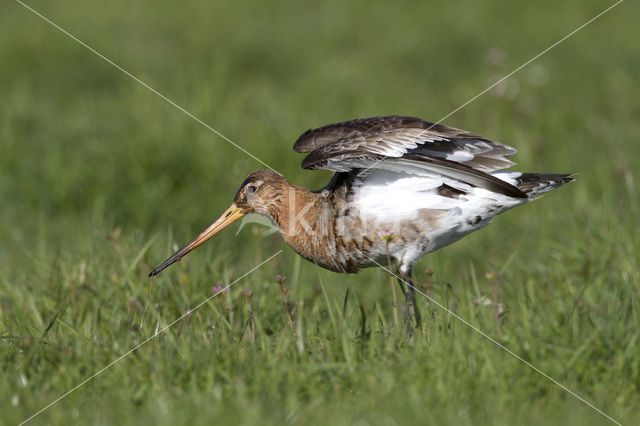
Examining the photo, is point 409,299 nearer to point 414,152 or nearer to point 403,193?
point 403,193

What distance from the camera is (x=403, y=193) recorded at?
4.61 m

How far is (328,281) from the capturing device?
6.04m

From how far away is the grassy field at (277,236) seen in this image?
3.69 meters

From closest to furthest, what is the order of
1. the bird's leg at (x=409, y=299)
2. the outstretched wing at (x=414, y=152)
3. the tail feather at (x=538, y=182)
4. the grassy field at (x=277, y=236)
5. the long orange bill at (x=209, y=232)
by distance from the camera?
the grassy field at (x=277, y=236) < the outstretched wing at (x=414, y=152) < the bird's leg at (x=409, y=299) < the tail feather at (x=538, y=182) < the long orange bill at (x=209, y=232)

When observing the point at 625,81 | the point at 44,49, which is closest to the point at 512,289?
the point at 625,81

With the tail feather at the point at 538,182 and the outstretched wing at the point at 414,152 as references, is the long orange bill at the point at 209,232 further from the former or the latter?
the tail feather at the point at 538,182

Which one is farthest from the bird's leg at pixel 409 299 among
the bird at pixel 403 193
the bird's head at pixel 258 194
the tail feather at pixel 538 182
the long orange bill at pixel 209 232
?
the long orange bill at pixel 209 232

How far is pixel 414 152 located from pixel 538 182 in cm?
74

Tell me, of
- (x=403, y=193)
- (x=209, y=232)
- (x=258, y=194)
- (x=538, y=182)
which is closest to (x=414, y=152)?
(x=403, y=193)

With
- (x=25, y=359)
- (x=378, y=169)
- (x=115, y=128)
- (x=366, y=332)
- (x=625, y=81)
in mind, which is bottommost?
(x=25, y=359)

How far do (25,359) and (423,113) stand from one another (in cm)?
569

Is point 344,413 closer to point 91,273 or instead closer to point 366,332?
point 366,332

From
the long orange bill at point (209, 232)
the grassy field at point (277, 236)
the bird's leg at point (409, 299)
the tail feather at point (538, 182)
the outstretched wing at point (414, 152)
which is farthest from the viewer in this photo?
the long orange bill at point (209, 232)

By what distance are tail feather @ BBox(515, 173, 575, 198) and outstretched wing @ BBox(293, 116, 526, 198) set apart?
0.57 ft
